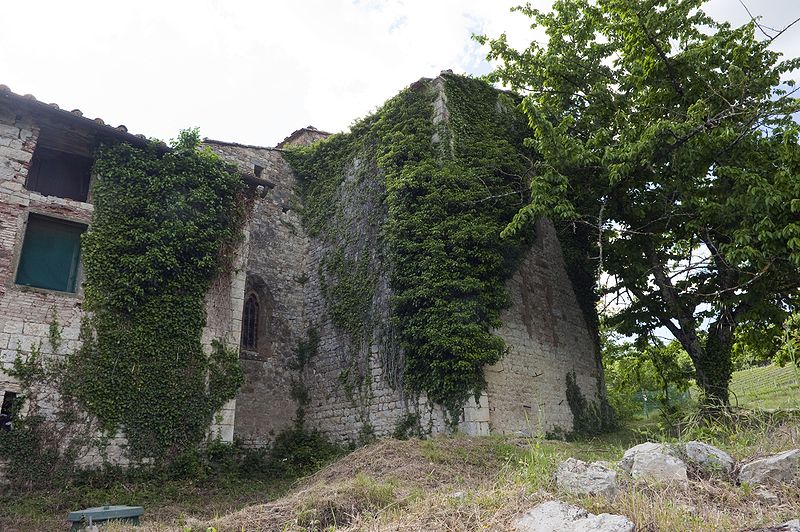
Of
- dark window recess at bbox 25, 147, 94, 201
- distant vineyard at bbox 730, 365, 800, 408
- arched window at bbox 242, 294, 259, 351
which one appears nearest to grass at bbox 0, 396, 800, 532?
distant vineyard at bbox 730, 365, 800, 408

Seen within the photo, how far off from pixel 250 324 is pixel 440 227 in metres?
5.84

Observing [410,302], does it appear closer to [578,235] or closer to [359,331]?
[359,331]

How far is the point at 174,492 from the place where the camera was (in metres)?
9.09

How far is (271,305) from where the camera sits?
1509 cm

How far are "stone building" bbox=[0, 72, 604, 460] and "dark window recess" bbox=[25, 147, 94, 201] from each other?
0.06 ft

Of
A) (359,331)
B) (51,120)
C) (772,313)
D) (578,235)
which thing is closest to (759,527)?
(772,313)

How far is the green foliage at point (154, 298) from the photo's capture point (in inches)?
367

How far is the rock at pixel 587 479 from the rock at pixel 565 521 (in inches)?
15.2

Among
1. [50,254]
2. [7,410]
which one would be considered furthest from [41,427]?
[50,254]

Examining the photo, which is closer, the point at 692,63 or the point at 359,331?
the point at 692,63

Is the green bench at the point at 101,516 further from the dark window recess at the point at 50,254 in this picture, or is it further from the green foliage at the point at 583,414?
the green foliage at the point at 583,414

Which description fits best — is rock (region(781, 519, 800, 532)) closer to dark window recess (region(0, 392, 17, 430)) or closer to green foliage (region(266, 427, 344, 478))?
dark window recess (region(0, 392, 17, 430))

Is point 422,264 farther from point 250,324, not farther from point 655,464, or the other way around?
point 655,464

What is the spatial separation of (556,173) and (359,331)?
5.53 metres
